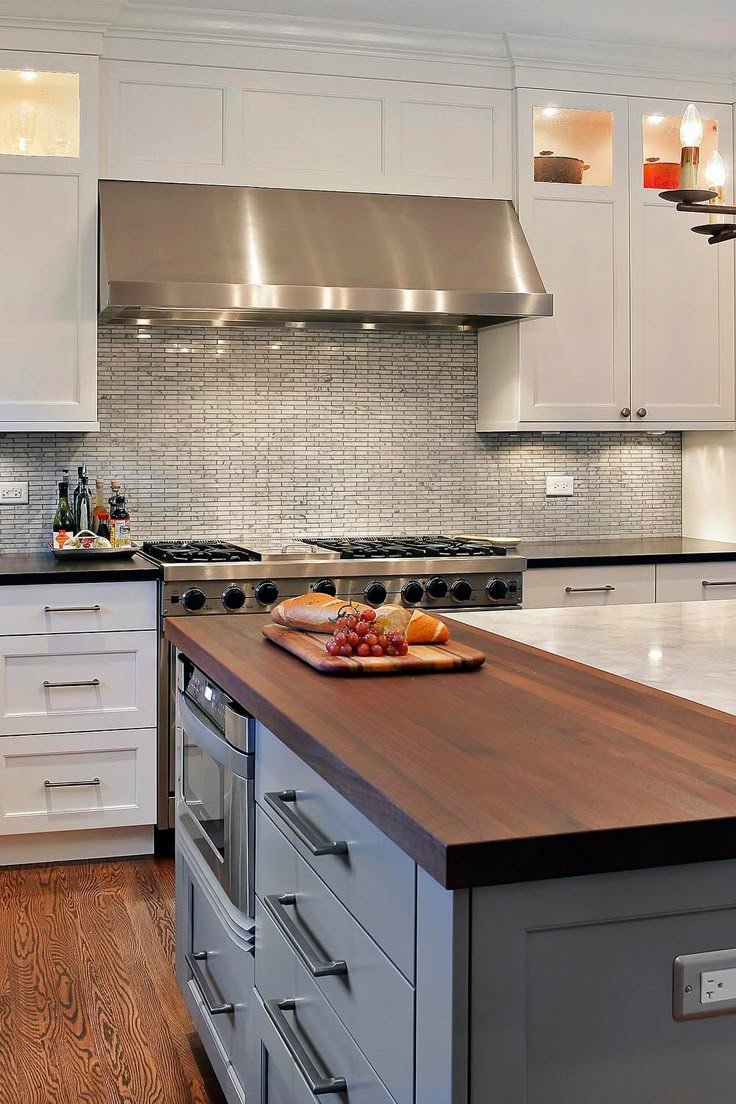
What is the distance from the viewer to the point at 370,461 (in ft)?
15.1

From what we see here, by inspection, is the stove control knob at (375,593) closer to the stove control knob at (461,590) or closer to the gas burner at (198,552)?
the stove control knob at (461,590)

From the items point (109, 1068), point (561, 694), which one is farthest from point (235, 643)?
point (109, 1068)

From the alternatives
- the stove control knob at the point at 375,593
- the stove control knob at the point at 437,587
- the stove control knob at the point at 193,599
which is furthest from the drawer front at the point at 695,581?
the stove control knob at the point at 193,599

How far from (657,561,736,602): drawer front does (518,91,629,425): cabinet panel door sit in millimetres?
642

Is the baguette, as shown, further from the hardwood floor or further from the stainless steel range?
the stainless steel range

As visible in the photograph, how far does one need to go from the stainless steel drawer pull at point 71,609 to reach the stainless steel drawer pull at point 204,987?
4.60 feet

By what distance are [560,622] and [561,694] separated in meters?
0.80

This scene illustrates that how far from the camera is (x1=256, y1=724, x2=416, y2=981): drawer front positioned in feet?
3.97

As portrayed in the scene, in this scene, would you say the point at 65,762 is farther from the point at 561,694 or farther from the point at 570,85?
the point at 570,85

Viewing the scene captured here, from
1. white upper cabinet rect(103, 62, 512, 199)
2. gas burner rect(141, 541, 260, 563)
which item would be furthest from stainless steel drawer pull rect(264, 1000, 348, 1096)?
white upper cabinet rect(103, 62, 512, 199)

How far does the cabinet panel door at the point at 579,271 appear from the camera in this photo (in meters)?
4.34

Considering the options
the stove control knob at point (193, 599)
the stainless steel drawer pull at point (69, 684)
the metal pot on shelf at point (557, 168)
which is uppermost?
the metal pot on shelf at point (557, 168)

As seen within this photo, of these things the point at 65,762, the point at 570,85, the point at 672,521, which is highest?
the point at 570,85

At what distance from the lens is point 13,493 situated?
4180mm
